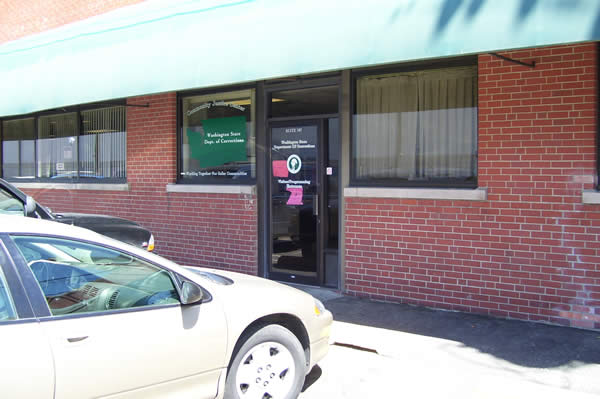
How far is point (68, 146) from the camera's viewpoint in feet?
36.8

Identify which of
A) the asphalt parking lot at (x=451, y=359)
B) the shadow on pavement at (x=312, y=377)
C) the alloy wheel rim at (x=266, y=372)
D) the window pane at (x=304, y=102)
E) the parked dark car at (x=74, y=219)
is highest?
the window pane at (x=304, y=102)

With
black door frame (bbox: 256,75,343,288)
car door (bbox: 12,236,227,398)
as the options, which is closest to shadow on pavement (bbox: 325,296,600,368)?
black door frame (bbox: 256,75,343,288)

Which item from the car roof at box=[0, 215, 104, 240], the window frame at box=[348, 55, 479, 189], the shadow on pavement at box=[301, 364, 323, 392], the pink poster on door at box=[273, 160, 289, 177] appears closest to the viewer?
the car roof at box=[0, 215, 104, 240]

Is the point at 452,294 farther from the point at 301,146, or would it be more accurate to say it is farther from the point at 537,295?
the point at 301,146

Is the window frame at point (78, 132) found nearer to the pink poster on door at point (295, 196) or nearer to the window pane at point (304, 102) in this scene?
the window pane at point (304, 102)

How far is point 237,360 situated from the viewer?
3645 mm

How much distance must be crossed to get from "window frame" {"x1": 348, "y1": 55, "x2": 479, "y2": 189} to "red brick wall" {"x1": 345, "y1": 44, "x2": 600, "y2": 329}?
21 cm

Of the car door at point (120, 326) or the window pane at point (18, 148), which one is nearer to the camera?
the car door at point (120, 326)

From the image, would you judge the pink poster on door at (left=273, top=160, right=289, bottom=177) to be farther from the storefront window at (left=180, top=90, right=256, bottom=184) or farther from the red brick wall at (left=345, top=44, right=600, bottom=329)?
A: the red brick wall at (left=345, top=44, right=600, bottom=329)

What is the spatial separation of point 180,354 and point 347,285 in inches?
162

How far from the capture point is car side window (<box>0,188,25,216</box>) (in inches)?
235

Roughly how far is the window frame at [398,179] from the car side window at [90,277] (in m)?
3.99

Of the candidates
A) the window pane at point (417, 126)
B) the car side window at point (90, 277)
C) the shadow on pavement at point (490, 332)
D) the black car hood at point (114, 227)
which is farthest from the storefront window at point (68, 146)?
the car side window at point (90, 277)

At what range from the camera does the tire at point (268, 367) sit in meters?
3.66
